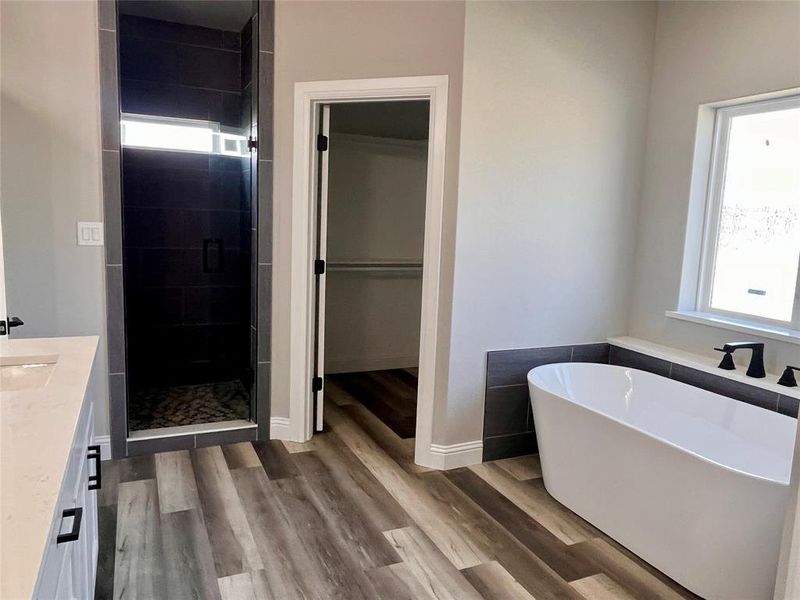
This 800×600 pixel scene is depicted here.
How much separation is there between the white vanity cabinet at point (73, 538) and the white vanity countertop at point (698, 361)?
2.88 m

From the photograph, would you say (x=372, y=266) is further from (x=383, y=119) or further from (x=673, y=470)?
(x=673, y=470)

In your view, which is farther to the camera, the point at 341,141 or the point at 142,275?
the point at 341,141

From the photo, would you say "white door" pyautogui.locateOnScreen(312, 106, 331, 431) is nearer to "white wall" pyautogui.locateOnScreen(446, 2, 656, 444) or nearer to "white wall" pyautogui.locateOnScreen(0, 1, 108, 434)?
"white wall" pyautogui.locateOnScreen(446, 2, 656, 444)

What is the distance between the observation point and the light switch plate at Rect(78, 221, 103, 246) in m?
3.04

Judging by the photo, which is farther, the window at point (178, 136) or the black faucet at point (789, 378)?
the window at point (178, 136)

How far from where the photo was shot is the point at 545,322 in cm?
345

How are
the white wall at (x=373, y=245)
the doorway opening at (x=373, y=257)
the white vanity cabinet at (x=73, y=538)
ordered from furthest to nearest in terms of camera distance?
the white wall at (x=373, y=245), the doorway opening at (x=373, y=257), the white vanity cabinet at (x=73, y=538)

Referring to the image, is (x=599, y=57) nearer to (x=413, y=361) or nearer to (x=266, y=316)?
(x=266, y=316)

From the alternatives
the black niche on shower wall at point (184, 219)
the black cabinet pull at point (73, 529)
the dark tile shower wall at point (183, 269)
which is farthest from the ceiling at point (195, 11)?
the black cabinet pull at point (73, 529)

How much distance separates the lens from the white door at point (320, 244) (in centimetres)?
343

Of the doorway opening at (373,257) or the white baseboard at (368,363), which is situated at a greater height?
the doorway opening at (373,257)

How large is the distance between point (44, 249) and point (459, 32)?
7.92 ft

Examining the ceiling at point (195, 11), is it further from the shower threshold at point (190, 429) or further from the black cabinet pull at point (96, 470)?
the black cabinet pull at point (96, 470)

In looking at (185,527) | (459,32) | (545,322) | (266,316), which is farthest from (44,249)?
(545,322)
